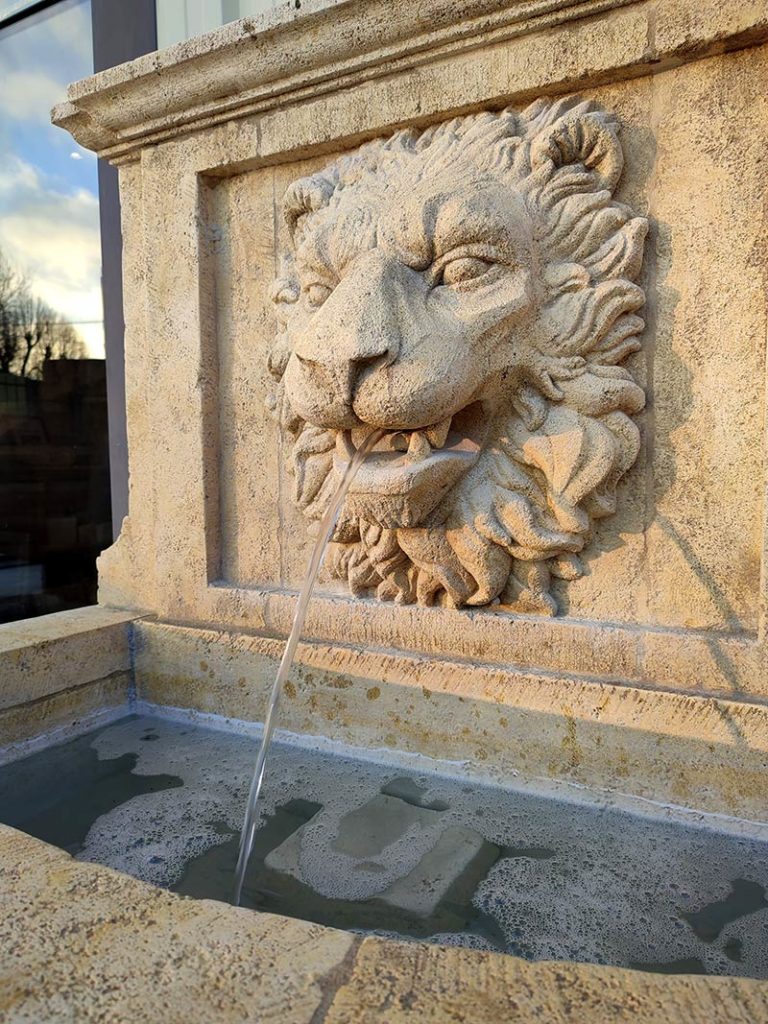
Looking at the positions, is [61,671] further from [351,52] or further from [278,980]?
[351,52]

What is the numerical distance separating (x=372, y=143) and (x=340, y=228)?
1.14 ft

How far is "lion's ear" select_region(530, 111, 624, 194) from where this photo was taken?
60.7 inches

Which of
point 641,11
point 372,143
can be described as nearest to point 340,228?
point 372,143

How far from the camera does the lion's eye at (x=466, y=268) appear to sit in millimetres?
1528

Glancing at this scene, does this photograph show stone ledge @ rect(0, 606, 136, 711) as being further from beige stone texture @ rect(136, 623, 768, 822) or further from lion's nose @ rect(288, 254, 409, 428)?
lion's nose @ rect(288, 254, 409, 428)

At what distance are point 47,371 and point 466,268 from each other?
4.28m

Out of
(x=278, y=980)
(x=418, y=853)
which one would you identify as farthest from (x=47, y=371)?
(x=278, y=980)

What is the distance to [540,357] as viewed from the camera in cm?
159

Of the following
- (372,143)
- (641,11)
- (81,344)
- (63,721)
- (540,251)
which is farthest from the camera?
(81,344)

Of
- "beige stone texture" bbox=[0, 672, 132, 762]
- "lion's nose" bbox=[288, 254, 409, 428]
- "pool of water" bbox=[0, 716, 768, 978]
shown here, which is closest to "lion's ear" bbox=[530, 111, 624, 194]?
"lion's nose" bbox=[288, 254, 409, 428]

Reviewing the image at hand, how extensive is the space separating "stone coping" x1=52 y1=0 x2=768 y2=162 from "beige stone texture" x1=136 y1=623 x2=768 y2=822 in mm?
1390

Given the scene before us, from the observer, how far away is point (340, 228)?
166cm

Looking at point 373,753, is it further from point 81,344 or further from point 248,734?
point 81,344

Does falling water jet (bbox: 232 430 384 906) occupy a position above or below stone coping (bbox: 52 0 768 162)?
below
